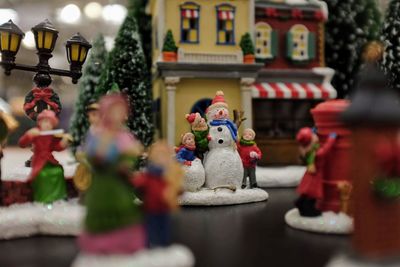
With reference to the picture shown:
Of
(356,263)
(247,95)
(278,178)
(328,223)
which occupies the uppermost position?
(247,95)

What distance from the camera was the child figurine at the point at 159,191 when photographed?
3451mm

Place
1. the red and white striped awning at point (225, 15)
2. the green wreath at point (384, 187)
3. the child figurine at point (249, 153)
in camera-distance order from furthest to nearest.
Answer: the red and white striped awning at point (225, 15) < the child figurine at point (249, 153) < the green wreath at point (384, 187)

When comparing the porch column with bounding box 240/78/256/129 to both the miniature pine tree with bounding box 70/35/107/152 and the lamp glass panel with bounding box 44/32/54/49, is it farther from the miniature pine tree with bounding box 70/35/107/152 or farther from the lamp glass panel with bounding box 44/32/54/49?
the lamp glass panel with bounding box 44/32/54/49

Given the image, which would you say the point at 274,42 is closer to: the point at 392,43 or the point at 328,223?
the point at 392,43

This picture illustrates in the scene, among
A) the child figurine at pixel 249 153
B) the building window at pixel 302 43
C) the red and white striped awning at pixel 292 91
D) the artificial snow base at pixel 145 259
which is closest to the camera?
the artificial snow base at pixel 145 259

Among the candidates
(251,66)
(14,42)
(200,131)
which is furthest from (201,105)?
(14,42)

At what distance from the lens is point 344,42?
43.8 ft

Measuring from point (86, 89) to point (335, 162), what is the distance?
8.02 meters

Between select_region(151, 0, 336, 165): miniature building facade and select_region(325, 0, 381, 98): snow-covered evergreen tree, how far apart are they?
1.21 m

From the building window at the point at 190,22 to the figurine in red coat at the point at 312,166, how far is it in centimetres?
655

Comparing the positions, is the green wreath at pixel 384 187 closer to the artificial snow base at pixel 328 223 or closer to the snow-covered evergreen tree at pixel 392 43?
the artificial snow base at pixel 328 223

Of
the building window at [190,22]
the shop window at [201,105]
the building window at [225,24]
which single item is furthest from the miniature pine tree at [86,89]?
the building window at [225,24]

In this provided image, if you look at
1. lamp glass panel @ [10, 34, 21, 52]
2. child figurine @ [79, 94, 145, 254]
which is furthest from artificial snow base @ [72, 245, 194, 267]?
lamp glass panel @ [10, 34, 21, 52]

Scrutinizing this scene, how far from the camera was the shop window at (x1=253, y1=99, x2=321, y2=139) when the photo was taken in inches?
457
